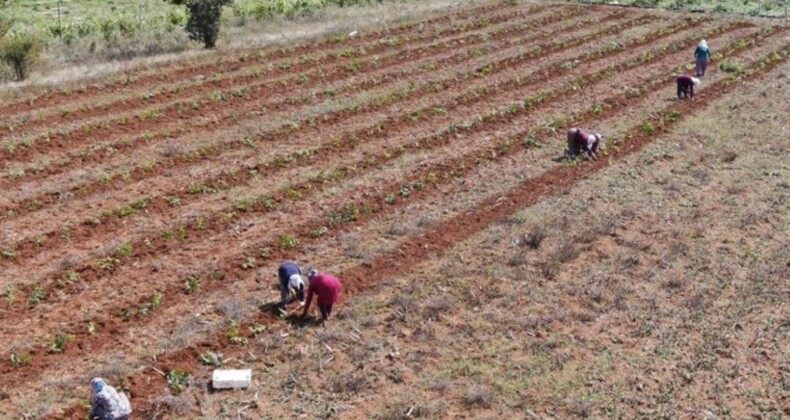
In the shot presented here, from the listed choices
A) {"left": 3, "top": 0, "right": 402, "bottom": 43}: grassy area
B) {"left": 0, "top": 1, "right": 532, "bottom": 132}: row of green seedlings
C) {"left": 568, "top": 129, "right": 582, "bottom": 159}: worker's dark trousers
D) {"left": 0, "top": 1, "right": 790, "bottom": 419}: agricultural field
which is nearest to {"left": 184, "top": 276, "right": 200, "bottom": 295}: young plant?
{"left": 0, "top": 1, "right": 790, "bottom": 419}: agricultural field

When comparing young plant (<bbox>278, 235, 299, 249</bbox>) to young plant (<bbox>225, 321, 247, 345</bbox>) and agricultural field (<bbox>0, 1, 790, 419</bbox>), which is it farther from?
young plant (<bbox>225, 321, 247, 345</bbox>)

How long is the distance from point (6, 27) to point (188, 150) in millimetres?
13043

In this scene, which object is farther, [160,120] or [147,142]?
[160,120]

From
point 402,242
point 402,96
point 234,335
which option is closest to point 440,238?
point 402,242

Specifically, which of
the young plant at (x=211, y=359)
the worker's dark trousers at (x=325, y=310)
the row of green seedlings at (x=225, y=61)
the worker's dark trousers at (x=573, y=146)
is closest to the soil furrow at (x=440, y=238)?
the young plant at (x=211, y=359)

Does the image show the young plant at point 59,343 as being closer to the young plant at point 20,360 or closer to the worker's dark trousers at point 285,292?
the young plant at point 20,360

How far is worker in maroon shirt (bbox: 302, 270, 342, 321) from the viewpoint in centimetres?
1365

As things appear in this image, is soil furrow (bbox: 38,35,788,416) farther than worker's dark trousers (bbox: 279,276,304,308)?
No

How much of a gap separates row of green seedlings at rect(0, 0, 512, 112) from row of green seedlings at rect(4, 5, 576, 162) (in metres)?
1.82

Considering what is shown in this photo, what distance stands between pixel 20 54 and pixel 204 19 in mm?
6947

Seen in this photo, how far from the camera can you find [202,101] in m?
26.7

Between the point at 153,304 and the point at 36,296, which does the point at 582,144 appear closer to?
the point at 153,304

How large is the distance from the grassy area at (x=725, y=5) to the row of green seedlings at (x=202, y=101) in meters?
16.6

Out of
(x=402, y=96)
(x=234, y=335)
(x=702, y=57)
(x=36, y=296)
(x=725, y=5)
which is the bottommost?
(x=234, y=335)
